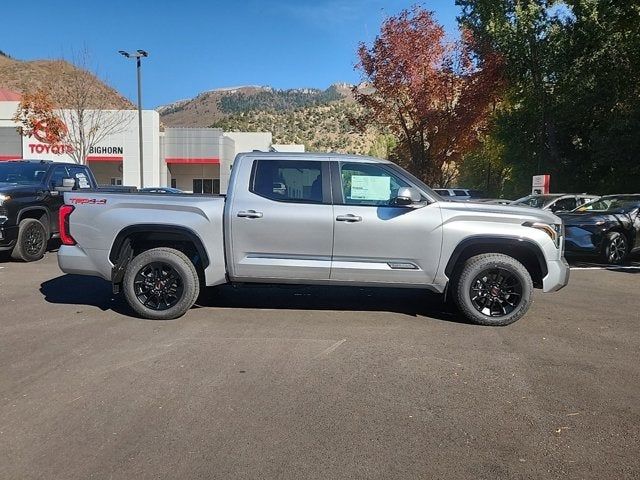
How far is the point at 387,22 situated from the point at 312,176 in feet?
54.3

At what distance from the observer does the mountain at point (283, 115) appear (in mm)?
81544

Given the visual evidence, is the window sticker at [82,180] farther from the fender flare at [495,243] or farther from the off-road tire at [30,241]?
the fender flare at [495,243]

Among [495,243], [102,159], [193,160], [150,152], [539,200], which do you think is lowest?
[495,243]

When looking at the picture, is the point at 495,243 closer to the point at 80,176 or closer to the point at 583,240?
the point at 583,240

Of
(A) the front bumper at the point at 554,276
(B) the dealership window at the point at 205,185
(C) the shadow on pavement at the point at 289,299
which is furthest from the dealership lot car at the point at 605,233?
(B) the dealership window at the point at 205,185

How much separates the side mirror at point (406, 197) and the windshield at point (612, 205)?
781 cm

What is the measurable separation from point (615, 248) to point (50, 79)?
5716 centimetres

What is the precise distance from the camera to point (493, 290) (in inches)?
240

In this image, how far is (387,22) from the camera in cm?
2059

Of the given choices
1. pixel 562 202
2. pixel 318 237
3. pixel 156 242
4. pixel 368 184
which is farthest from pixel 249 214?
pixel 562 202

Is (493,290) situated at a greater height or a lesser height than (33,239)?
lesser

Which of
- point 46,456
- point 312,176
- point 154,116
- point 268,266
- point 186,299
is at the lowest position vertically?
point 46,456

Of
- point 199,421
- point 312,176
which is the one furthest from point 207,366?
point 312,176

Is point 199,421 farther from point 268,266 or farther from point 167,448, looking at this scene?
point 268,266
